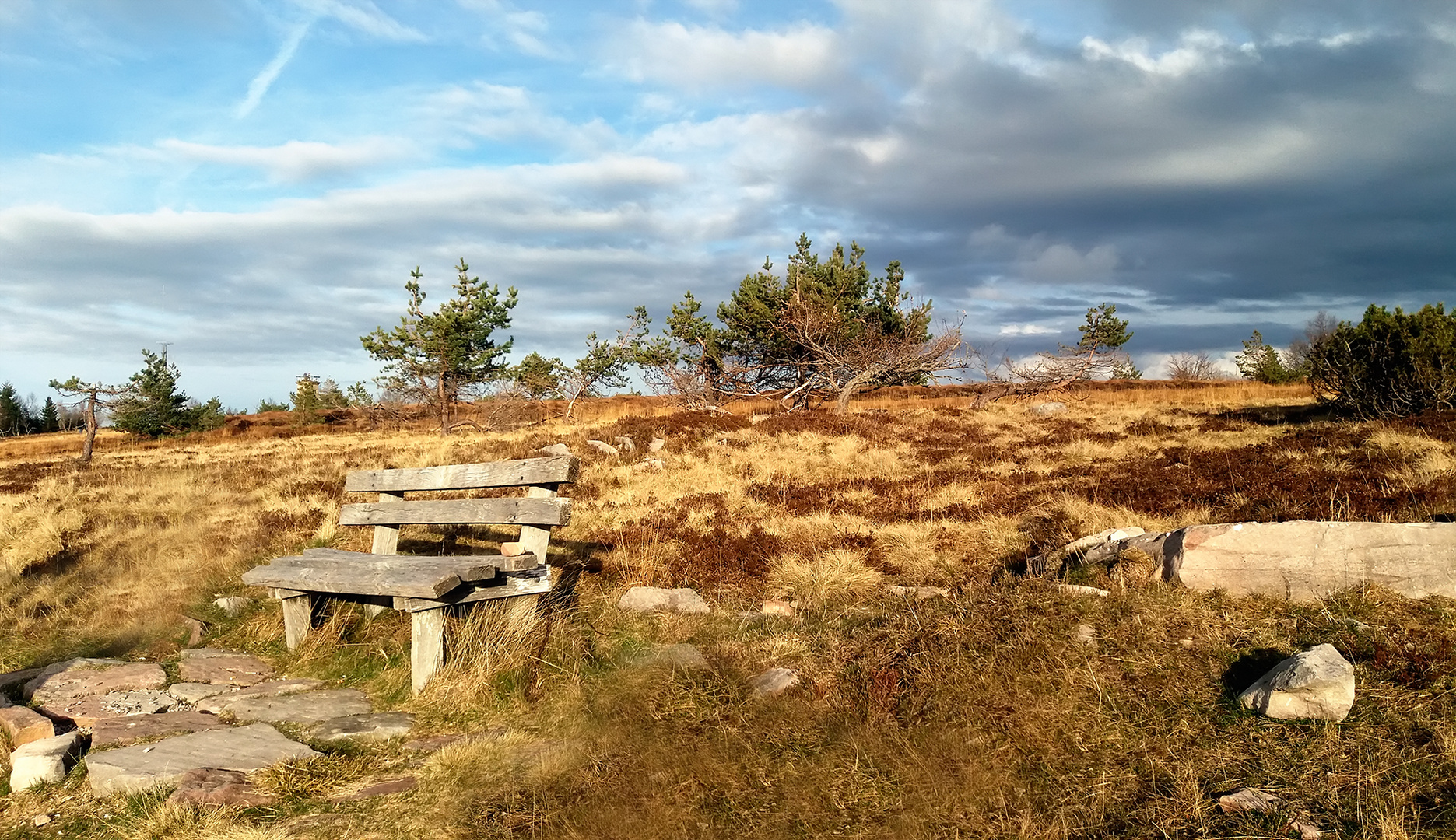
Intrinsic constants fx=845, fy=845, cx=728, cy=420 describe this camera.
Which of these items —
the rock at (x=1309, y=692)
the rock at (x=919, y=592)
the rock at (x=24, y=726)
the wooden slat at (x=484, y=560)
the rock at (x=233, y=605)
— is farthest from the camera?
the rock at (x=233, y=605)

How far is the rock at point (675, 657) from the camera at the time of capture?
5059mm

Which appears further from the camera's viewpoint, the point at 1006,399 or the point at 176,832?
the point at 1006,399

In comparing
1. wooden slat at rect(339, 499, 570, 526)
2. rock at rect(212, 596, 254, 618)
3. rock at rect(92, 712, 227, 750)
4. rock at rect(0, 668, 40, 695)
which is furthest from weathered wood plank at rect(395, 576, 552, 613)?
rock at rect(212, 596, 254, 618)

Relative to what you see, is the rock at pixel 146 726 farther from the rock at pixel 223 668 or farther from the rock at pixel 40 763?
the rock at pixel 223 668

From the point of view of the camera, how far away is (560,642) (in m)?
5.45

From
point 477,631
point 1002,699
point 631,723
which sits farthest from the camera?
point 477,631

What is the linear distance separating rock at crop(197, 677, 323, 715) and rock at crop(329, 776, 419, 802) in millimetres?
1743

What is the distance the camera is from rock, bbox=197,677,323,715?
5156mm

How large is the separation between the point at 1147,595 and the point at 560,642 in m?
3.61

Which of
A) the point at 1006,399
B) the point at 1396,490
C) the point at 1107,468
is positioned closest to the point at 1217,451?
the point at 1107,468

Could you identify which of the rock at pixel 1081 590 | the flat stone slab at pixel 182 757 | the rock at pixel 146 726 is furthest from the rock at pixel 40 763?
the rock at pixel 1081 590

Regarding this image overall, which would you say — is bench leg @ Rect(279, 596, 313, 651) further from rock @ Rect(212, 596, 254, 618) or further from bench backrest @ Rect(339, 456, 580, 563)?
rock @ Rect(212, 596, 254, 618)

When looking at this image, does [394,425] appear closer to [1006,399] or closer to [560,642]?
[1006,399]

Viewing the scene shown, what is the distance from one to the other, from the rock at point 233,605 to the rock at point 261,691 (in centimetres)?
193
